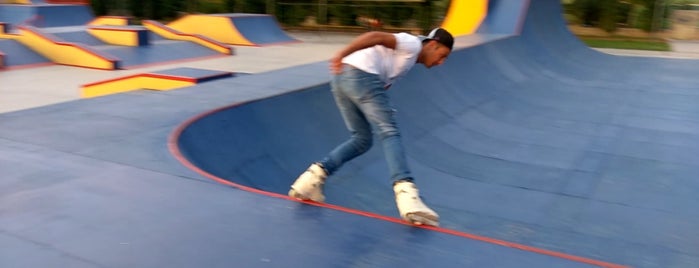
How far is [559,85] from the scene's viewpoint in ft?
37.9

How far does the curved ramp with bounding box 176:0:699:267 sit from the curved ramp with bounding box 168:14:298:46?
924 cm

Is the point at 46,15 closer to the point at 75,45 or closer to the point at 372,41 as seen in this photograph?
the point at 75,45

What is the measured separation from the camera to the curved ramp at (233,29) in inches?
712

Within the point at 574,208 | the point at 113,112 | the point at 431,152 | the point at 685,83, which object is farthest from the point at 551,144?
the point at 685,83

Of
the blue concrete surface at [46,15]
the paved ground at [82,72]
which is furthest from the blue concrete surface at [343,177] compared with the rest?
the blue concrete surface at [46,15]

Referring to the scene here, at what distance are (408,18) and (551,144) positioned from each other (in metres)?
17.8

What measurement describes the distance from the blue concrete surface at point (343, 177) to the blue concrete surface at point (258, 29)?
9.24 m

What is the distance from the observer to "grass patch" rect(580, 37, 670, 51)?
19209 millimetres

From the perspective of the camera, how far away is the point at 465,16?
15477 mm

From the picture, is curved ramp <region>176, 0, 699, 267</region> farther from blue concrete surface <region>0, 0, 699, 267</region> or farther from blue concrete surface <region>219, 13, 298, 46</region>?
blue concrete surface <region>219, 13, 298, 46</region>

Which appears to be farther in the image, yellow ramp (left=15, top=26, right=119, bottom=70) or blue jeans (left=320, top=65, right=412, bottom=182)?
yellow ramp (left=15, top=26, right=119, bottom=70)

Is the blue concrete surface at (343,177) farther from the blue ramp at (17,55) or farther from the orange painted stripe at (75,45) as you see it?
the blue ramp at (17,55)

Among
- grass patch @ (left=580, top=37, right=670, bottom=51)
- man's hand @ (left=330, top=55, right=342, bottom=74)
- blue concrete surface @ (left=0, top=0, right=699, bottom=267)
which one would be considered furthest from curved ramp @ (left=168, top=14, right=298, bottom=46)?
man's hand @ (left=330, top=55, right=342, bottom=74)

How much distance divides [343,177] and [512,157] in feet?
8.01
